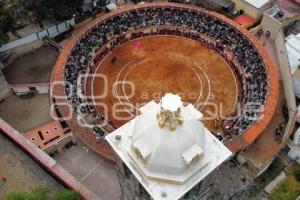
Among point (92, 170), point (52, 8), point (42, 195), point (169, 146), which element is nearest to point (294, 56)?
point (92, 170)

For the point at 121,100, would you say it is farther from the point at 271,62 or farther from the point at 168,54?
the point at 271,62

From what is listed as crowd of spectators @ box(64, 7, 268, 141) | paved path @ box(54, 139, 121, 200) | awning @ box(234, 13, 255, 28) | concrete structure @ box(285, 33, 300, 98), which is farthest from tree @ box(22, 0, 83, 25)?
concrete structure @ box(285, 33, 300, 98)

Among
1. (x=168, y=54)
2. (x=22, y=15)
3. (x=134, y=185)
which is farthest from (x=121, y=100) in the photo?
(x=134, y=185)

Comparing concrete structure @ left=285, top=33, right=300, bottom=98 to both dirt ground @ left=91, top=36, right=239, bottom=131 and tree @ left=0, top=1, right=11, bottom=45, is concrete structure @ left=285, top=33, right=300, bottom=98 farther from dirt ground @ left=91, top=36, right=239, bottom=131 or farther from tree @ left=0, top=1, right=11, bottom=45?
tree @ left=0, top=1, right=11, bottom=45

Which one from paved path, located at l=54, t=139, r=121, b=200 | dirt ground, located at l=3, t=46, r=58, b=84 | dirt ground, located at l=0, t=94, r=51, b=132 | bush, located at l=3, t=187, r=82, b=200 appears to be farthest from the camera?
dirt ground, located at l=3, t=46, r=58, b=84

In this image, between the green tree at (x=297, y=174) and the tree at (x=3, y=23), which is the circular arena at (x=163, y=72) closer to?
the green tree at (x=297, y=174)

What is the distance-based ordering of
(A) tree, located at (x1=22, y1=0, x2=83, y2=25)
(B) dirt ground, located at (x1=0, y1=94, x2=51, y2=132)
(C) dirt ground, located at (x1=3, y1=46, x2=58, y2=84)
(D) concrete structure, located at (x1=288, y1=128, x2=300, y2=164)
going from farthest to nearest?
(C) dirt ground, located at (x1=3, y1=46, x2=58, y2=84), (A) tree, located at (x1=22, y1=0, x2=83, y2=25), (B) dirt ground, located at (x1=0, y1=94, x2=51, y2=132), (D) concrete structure, located at (x1=288, y1=128, x2=300, y2=164)

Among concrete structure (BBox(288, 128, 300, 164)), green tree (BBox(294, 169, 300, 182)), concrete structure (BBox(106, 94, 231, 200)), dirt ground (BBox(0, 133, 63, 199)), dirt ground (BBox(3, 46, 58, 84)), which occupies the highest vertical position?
concrete structure (BBox(106, 94, 231, 200))
